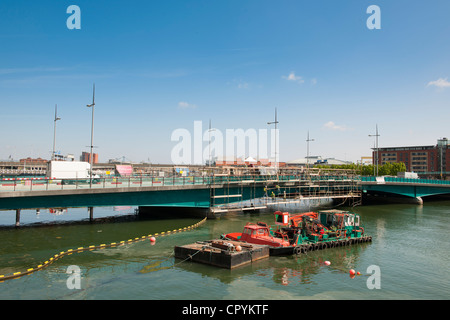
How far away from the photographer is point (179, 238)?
33.4 metres

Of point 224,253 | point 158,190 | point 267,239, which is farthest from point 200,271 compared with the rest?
point 158,190

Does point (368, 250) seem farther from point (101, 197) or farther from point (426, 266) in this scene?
point (101, 197)

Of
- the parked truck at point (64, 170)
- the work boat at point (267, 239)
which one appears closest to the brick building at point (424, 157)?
the work boat at point (267, 239)

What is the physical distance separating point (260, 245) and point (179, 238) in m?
9.87

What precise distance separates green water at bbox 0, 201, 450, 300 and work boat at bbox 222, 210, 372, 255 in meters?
0.83

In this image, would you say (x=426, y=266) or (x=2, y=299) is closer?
(x=2, y=299)

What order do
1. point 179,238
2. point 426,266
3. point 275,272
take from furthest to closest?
point 179,238
point 426,266
point 275,272

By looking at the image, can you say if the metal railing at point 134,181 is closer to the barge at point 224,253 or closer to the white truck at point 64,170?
the white truck at point 64,170

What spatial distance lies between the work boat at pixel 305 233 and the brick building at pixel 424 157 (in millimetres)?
142419

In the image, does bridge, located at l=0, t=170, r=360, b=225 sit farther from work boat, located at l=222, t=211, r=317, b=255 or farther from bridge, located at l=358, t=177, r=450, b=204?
bridge, located at l=358, t=177, r=450, b=204

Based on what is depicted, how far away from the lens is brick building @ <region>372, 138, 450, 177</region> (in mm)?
158125

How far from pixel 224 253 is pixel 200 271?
2180mm

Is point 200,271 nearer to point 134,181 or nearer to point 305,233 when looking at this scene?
point 305,233
